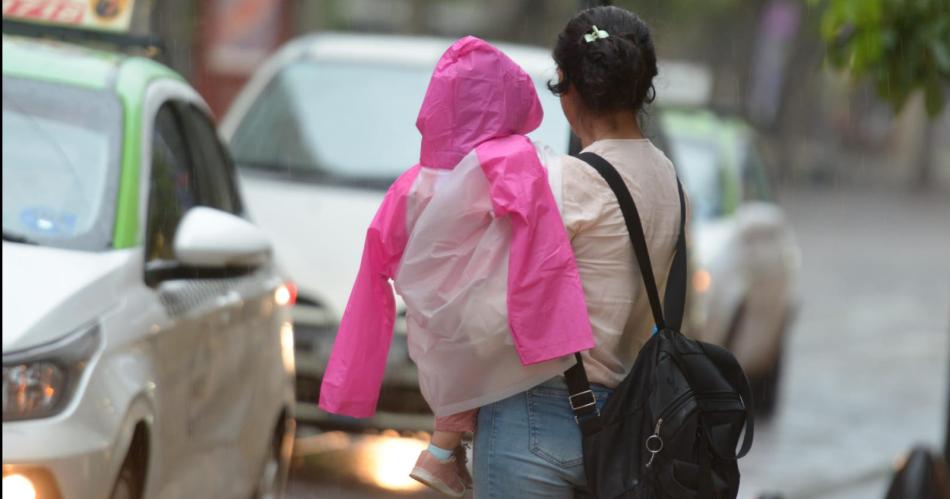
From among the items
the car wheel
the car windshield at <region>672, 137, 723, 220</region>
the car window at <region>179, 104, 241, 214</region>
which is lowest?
the car windshield at <region>672, 137, 723, 220</region>

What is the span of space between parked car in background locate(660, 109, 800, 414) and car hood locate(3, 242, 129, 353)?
5792 mm

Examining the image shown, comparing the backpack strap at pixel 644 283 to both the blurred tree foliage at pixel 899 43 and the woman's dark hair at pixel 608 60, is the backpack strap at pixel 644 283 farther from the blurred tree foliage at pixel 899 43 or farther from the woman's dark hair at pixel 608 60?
the blurred tree foliage at pixel 899 43

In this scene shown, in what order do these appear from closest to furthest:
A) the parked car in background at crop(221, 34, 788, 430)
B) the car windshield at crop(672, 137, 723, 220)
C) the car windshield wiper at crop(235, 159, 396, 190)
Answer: the parked car in background at crop(221, 34, 788, 430)
the car windshield wiper at crop(235, 159, 396, 190)
the car windshield at crop(672, 137, 723, 220)

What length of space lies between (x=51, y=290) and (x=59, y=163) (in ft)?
2.62

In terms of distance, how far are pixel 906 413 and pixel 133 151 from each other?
8.38 m

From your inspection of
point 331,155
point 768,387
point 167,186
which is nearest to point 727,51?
point 768,387

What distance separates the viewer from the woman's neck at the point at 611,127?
3.58 m

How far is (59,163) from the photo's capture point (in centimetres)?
507

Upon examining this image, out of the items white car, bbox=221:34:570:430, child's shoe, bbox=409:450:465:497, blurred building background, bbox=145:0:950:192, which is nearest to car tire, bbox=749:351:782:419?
blurred building background, bbox=145:0:950:192

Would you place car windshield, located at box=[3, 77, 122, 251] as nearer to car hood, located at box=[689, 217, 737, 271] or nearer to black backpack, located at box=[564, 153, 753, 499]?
black backpack, located at box=[564, 153, 753, 499]

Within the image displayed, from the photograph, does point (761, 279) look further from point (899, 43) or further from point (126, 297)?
point (126, 297)

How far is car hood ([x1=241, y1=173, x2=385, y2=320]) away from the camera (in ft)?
25.6

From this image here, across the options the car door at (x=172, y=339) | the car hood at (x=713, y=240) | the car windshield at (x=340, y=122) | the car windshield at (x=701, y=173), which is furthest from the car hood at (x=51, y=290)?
the car windshield at (x=701, y=173)

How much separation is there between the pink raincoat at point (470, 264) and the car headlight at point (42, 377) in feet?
3.07
